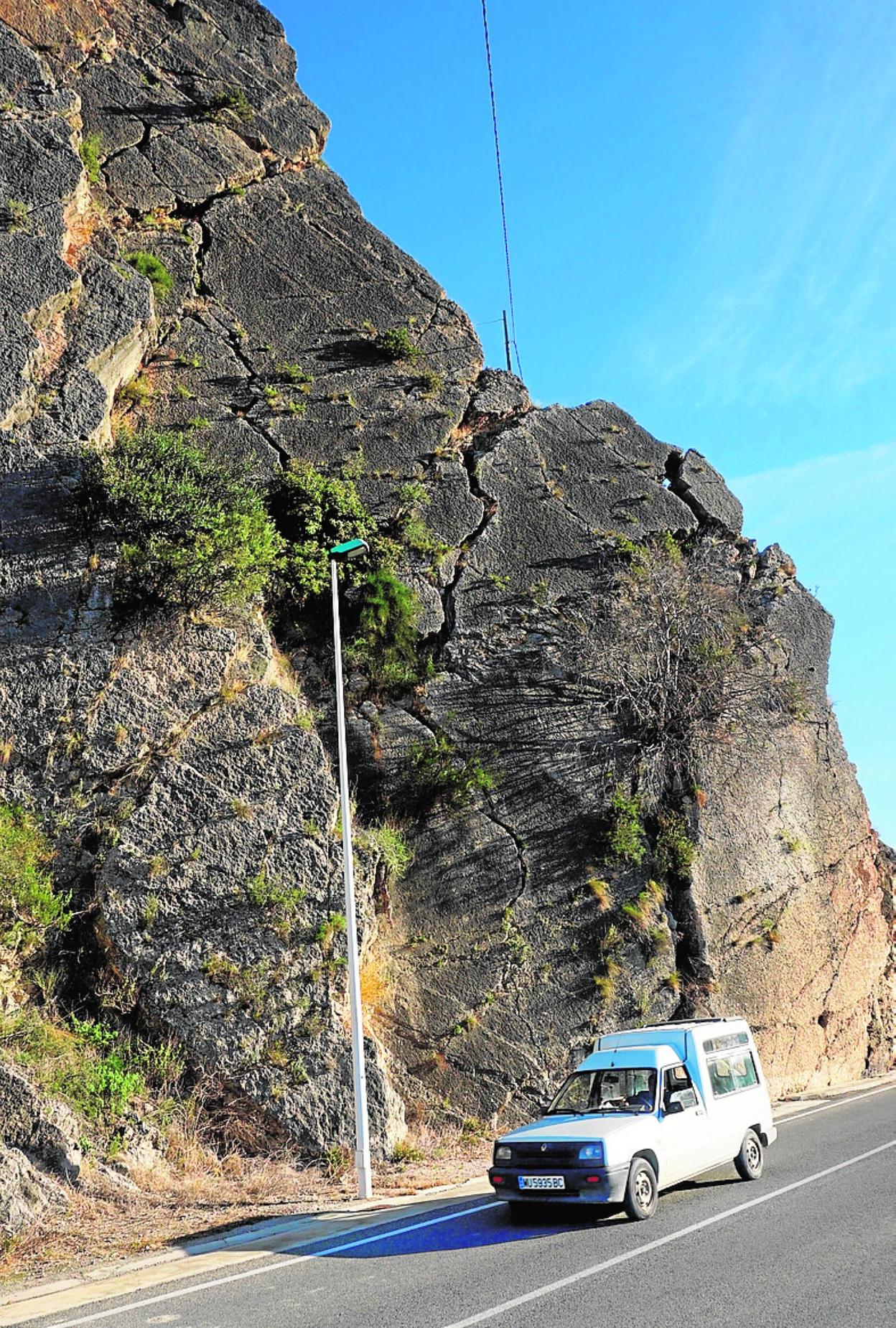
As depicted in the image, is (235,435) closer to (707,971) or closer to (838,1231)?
(707,971)

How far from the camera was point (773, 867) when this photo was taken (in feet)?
59.6

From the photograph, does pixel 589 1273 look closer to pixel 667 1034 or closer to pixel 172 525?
pixel 667 1034

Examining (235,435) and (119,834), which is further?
(235,435)

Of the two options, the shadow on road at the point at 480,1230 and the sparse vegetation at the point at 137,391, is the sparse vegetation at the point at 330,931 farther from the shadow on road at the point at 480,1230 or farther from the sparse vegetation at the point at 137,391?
the sparse vegetation at the point at 137,391

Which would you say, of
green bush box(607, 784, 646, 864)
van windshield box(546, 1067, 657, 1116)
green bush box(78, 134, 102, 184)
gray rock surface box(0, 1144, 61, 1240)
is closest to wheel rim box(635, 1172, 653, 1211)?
van windshield box(546, 1067, 657, 1116)

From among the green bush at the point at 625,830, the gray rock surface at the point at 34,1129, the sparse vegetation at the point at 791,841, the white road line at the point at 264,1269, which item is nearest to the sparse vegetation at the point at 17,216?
the gray rock surface at the point at 34,1129

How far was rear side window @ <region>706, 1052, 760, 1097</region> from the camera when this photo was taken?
1070 cm

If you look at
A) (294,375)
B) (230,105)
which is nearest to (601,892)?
(294,375)

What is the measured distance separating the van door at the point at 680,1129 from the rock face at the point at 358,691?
428cm

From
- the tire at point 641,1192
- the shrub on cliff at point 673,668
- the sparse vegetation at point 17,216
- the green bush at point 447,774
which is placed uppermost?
the sparse vegetation at point 17,216

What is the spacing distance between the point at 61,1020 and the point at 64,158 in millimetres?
15251

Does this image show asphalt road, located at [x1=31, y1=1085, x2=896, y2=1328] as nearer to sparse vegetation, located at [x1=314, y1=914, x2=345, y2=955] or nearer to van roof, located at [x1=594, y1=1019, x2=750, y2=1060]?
van roof, located at [x1=594, y1=1019, x2=750, y2=1060]

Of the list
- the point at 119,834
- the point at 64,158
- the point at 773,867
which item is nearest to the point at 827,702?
the point at 773,867

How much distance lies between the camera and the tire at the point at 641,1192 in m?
8.73
